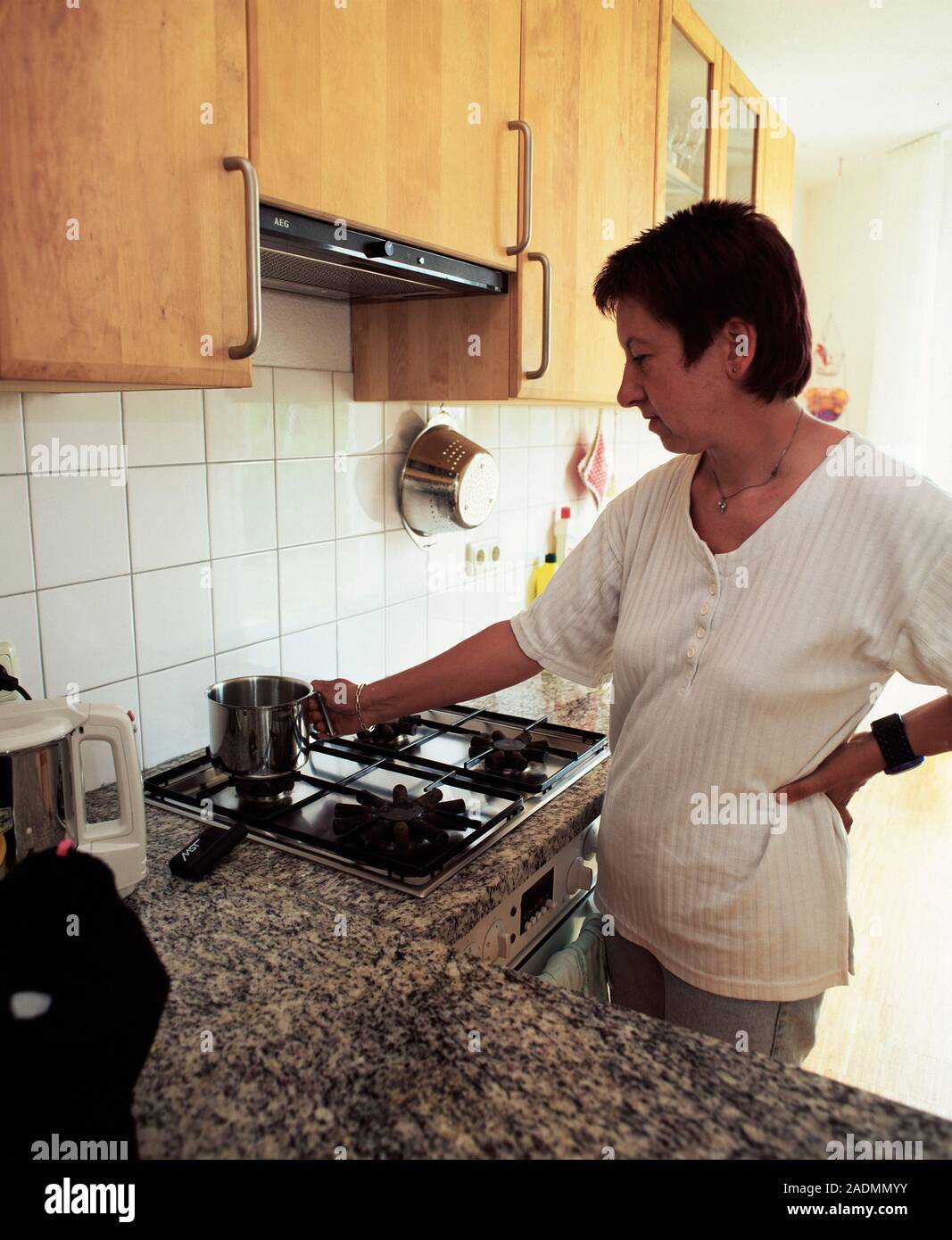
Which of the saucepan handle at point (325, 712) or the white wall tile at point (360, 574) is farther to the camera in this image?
the white wall tile at point (360, 574)

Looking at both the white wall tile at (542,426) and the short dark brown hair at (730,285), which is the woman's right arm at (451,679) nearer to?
the short dark brown hair at (730,285)

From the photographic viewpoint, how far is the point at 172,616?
1.36m

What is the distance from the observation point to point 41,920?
540 millimetres

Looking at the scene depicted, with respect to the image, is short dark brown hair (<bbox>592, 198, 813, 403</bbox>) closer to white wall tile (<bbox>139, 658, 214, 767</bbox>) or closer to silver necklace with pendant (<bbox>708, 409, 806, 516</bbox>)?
silver necklace with pendant (<bbox>708, 409, 806, 516</bbox>)

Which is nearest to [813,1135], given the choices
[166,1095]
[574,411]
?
[166,1095]

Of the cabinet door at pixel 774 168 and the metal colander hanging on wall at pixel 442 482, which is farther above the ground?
the cabinet door at pixel 774 168

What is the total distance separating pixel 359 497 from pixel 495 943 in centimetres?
89

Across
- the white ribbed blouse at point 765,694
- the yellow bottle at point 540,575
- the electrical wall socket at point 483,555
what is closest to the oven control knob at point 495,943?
the white ribbed blouse at point 765,694

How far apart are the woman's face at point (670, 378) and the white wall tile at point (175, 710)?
791 millimetres

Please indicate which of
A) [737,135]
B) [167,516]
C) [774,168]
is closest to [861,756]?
[167,516]

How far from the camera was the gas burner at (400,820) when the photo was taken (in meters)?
1.11

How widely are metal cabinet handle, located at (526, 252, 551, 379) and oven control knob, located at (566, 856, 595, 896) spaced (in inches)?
31.5

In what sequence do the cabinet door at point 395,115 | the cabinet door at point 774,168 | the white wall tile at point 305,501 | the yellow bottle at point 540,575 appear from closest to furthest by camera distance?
the cabinet door at point 395,115, the white wall tile at point 305,501, the yellow bottle at point 540,575, the cabinet door at point 774,168

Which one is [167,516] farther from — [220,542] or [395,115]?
[395,115]
